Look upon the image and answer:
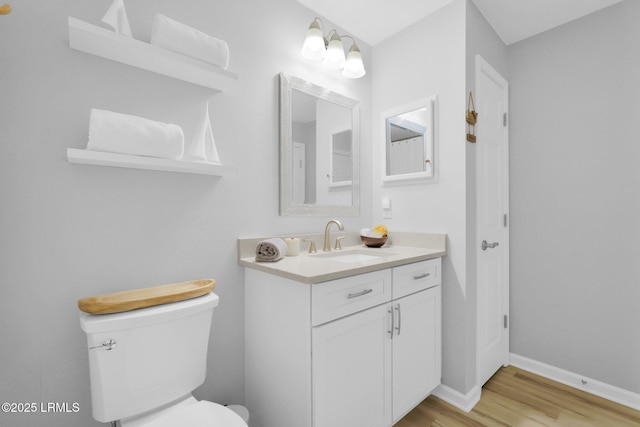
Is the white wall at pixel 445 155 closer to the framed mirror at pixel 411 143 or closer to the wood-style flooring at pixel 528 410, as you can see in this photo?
the framed mirror at pixel 411 143

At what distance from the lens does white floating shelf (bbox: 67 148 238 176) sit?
0.99 metres

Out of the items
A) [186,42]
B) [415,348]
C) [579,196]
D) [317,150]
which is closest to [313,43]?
[317,150]

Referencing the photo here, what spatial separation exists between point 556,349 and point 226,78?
2.72 m

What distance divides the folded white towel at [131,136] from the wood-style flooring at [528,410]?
5.92ft

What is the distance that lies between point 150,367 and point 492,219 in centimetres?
214

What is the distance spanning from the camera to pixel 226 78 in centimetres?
133

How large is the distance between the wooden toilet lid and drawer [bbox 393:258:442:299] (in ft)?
2.94

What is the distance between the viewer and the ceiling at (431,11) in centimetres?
180

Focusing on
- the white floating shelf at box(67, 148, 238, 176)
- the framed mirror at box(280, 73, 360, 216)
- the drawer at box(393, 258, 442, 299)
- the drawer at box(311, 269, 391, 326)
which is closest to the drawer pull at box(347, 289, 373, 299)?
the drawer at box(311, 269, 391, 326)

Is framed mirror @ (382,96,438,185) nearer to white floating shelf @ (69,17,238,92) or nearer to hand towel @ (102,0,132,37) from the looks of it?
white floating shelf @ (69,17,238,92)

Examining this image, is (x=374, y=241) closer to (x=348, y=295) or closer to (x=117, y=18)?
(x=348, y=295)

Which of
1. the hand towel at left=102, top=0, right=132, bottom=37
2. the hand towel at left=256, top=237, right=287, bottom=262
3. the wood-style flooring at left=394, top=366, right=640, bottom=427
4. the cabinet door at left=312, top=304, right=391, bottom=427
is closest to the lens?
the hand towel at left=102, top=0, right=132, bottom=37

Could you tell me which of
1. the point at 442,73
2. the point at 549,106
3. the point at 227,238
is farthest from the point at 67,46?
the point at 549,106

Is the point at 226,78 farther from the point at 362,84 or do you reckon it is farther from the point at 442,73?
the point at 442,73
